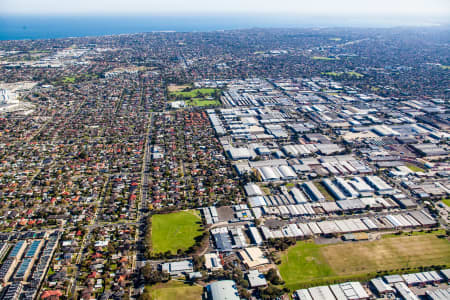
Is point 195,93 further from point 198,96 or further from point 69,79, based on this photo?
point 69,79

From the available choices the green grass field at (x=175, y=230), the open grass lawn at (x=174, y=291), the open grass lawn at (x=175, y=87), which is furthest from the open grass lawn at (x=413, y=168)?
the open grass lawn at (x=175, y=87)

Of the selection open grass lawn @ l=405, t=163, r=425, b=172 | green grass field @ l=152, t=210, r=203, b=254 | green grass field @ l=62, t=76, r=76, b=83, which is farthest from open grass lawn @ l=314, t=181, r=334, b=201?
green grass field @ l=62, t=76, r=76, b=83

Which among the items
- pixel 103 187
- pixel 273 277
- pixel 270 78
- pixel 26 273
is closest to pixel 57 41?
pixel 270 78

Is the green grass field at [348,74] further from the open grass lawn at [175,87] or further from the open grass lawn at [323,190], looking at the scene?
the open grass lawn at [323,190]

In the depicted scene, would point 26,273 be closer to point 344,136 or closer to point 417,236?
point 417,236

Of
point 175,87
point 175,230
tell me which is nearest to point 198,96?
point 175,87

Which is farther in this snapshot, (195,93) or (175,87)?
(175,87)
